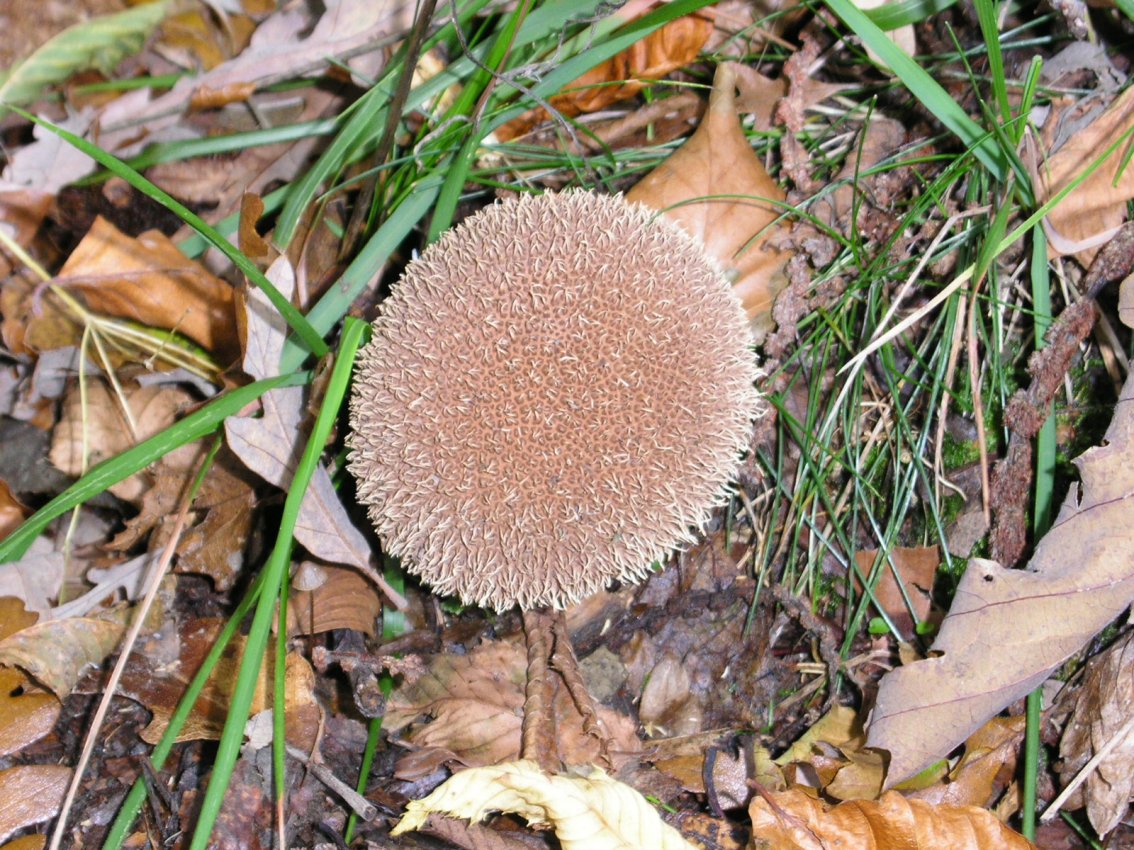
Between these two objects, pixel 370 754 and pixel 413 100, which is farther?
pixel 413 100

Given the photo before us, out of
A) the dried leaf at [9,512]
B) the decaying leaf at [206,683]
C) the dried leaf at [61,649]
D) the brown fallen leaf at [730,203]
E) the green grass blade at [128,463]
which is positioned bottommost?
the decaying leaf at [206,683]

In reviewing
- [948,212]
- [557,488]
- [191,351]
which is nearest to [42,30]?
[191,351]

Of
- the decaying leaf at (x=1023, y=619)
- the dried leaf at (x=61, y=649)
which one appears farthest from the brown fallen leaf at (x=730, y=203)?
the dried leaf at (x=61, y=649)

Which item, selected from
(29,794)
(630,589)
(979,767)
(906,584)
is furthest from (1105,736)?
(29,794)

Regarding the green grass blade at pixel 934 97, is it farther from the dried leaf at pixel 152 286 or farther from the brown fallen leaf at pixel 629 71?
the dried leaf at pixel 152 286

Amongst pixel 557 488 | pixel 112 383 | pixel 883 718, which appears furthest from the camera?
pixel 112 383

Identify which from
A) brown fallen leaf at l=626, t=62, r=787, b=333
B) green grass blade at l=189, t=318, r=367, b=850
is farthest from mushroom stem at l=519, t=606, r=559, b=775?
brown fallen leaf at l=626, t=62, r=787, b=333

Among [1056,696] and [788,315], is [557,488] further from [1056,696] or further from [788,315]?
[1056,696]

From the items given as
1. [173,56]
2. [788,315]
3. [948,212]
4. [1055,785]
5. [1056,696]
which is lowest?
[1055,785]
